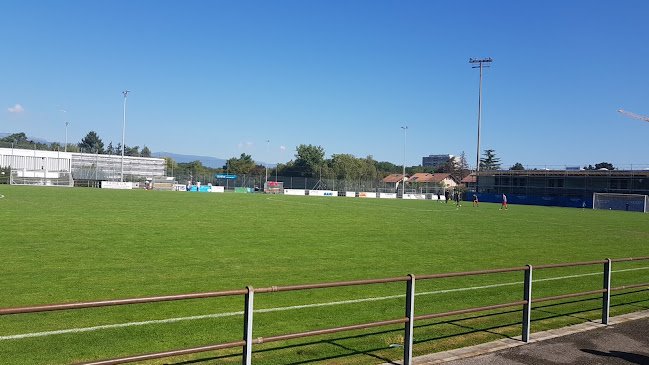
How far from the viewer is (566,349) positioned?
23.3ft

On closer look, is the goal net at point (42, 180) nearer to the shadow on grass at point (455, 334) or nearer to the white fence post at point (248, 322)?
the shadow on grass at point (455, 334)

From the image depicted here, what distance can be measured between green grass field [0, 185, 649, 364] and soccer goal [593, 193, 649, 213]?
47.9 metres

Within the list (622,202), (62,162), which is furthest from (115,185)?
(622,202)

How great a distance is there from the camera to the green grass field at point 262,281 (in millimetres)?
7129

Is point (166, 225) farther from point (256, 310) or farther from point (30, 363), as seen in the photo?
point (30, 363)

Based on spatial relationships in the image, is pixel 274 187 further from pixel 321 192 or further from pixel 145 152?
pixel 145 152

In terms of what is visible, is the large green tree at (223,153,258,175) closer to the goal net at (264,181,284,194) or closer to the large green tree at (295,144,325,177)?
the large green tree at (295,144,325,177)

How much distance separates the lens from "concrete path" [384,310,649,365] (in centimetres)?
655

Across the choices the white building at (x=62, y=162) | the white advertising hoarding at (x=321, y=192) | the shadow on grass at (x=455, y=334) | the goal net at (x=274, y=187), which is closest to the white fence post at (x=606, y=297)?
the shadow on grass at (x=455, y=334)

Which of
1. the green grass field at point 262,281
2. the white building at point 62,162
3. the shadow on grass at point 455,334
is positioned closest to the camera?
the shadow on grass at point 455,334

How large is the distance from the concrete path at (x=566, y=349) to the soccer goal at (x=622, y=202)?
208 ft

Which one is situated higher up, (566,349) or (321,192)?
(566,349)

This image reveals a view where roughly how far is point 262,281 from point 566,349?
6.18 m

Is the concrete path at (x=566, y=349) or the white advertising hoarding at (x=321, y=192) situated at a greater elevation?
the concrete path at (x=566, y=349)
